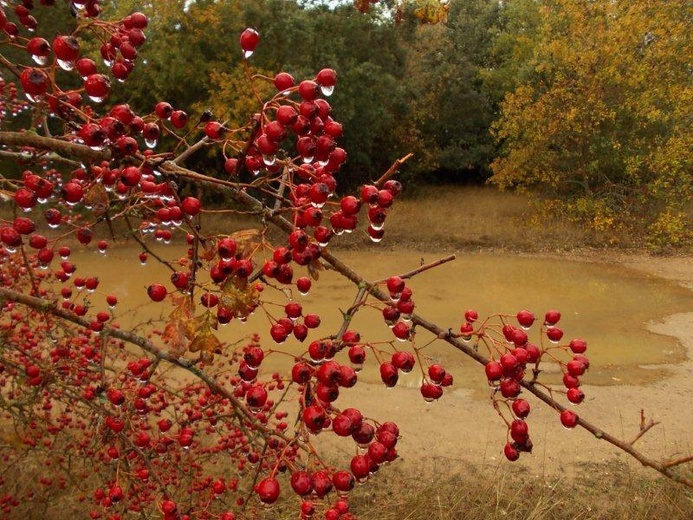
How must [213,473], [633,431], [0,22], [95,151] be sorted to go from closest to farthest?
[95,151] < [0,22] < [213,473] < [633,431]

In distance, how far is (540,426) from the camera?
5203 millimetres

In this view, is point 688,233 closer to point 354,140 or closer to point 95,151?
point 354,140

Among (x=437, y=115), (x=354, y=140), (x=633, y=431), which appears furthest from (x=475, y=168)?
(x=633, y=431)

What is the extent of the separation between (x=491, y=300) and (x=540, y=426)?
3861 mm

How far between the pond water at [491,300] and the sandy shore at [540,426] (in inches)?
13.3

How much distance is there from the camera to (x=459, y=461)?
15.1 feet

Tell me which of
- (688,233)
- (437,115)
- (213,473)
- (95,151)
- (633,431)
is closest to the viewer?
(95,151)

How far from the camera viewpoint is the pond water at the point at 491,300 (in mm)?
6684

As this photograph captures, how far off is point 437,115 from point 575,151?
19.0ft

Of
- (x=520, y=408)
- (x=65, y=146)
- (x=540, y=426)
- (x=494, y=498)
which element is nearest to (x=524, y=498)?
(x=494, y=498)


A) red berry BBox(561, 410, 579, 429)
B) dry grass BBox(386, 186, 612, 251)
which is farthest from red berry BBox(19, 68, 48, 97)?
dry grass BBox(386, 186, 612, 251)

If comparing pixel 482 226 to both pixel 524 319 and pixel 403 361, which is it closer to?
pixel 524 319

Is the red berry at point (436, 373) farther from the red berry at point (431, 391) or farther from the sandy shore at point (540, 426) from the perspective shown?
the sandy shore at point (540, 426)

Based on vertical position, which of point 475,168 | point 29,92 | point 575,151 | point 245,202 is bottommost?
point 475,168
